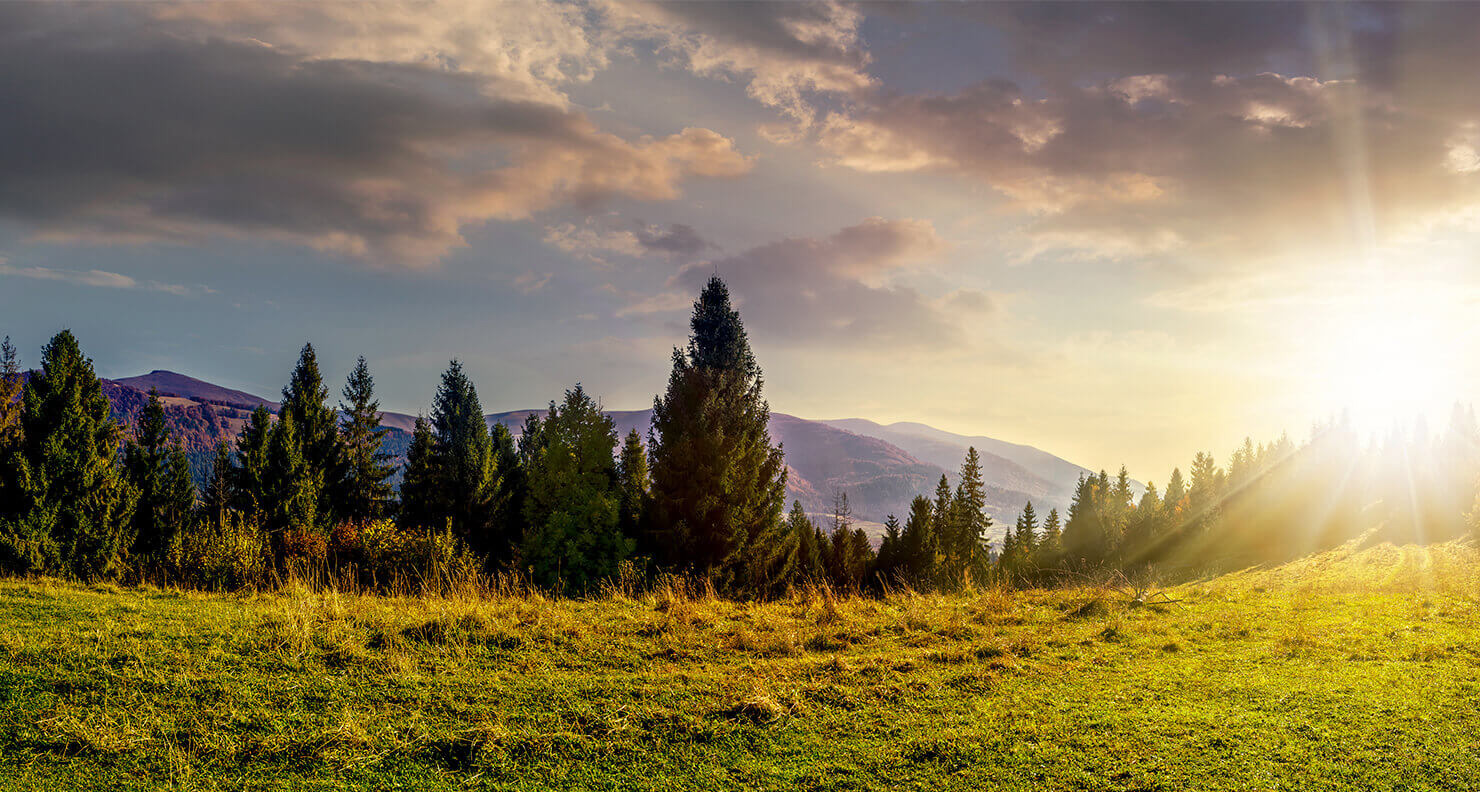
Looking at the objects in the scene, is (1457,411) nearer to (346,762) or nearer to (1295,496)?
(1295,496)

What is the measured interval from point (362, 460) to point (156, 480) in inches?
440

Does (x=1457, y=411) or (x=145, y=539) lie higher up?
(x=1457, y=411)

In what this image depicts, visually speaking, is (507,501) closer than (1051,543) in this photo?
Yes

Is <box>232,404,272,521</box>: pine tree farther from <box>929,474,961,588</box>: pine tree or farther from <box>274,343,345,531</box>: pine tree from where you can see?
<box>929,474,961,588</box>: pine tree

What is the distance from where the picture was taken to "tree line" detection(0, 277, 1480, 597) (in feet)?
79.7

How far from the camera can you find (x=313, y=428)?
135ft

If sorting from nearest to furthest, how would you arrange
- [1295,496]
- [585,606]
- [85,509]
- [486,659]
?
[486,659], [585,606], [85,509], [1295,496]

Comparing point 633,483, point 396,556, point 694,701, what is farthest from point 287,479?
point 694,701

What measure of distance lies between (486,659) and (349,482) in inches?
1724

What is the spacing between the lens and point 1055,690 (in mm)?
6637

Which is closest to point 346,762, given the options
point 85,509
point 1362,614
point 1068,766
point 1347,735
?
point 1068,766

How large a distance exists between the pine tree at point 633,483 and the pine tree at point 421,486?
56.4ft

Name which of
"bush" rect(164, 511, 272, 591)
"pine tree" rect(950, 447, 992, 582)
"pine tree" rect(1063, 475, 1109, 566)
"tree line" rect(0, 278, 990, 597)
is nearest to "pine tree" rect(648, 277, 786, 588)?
"tree line" rect(0, 278, 990, 597)

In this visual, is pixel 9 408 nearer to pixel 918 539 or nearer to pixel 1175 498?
pixel 918 539
